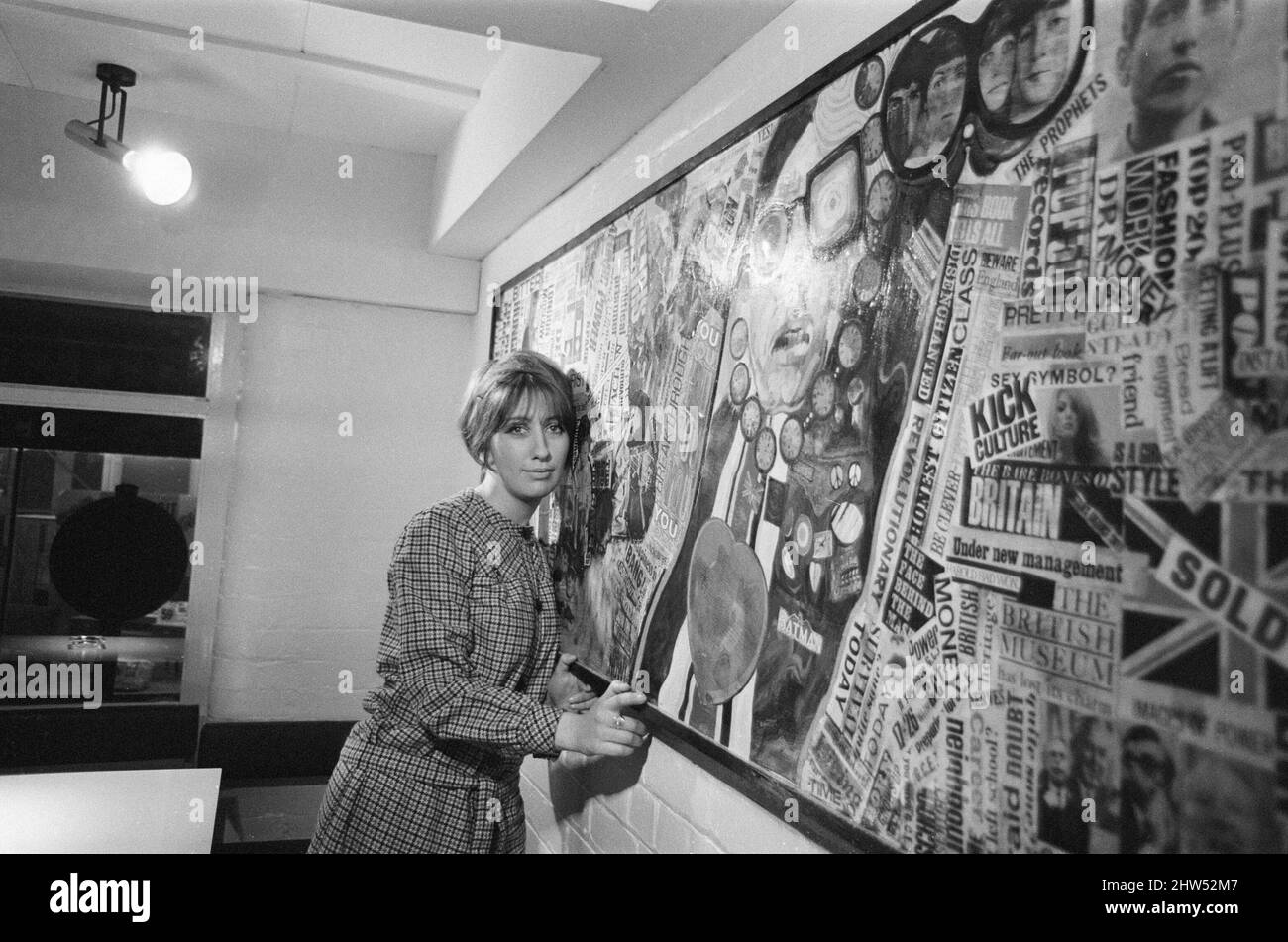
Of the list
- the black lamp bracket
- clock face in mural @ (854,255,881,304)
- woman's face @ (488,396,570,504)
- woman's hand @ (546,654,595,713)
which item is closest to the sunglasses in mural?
clock face in mural @ (854,255,881,304)

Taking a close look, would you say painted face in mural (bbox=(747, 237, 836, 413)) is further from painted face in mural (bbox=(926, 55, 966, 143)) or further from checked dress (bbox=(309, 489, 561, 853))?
checked dress (bbox=(309, 489, 561, 853))

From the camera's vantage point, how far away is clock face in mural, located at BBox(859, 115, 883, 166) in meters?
1.15

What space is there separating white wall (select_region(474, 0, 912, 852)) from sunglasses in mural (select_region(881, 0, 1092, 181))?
0.12 meters

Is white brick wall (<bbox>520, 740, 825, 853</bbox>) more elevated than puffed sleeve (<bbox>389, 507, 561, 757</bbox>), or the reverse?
puffed sleeve (<bbox>389, 507, 561, 757</bbox>)

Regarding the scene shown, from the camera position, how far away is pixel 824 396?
1.21 metres

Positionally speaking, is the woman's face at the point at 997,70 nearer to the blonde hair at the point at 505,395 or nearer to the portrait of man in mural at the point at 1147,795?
the portrait of man in mural at the point at 1147,795

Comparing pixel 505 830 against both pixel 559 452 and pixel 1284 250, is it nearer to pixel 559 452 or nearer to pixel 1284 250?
pixel 559 452

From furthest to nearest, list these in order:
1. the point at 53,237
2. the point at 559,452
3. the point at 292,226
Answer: the point at 292,226
the point at 53,237
the point at 559,452

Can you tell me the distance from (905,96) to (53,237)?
3.03 m

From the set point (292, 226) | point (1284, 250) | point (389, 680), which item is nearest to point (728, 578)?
point (389, 680)

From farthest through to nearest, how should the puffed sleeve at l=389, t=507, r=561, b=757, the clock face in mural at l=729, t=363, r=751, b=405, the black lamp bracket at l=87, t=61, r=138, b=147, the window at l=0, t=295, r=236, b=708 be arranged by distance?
the window at l=0, t=295, r=236, b=708
the black lamp bracket at l=87, t=61, r=138, b=147
the puffed sleeve at l=389, t=507, r=561, b=757
the clock face in mural at l=729, t=363, r=751, b=405

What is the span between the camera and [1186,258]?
0.75 metres

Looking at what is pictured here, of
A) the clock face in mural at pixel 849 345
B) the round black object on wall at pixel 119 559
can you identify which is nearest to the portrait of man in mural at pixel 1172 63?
the clock face in mural at pixel 849 345

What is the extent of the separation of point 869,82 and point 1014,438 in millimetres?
575
